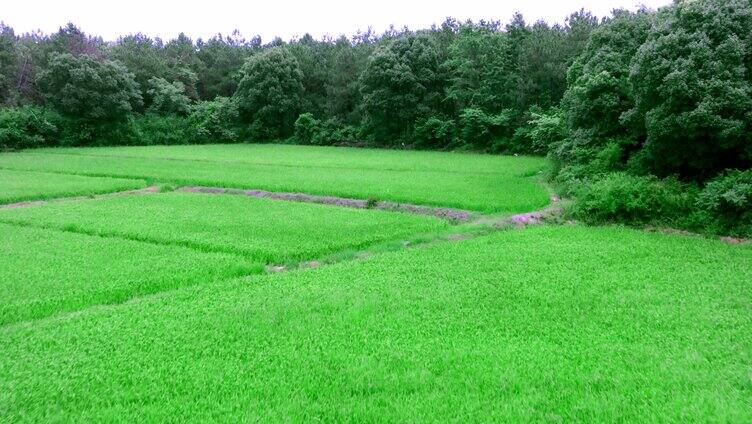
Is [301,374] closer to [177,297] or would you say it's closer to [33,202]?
[177,297]

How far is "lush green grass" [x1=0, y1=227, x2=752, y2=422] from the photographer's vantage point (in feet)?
15.3

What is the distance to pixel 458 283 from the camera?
812 cm

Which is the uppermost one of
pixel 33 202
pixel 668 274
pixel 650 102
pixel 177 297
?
pixel 650 102

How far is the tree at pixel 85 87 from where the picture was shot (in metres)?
38.6

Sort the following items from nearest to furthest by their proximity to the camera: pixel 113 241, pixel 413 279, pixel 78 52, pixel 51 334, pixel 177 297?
pixel 51 334
pixel 177 297
pixel 413 279
pixel 113 241
pixel 78 52

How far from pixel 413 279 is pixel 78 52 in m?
44.2

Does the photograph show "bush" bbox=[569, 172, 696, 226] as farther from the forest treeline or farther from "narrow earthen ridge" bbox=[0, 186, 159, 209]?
"narrow earthen ridge" bbox=[0, 186, 159, 209]

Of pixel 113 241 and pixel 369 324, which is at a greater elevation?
pixel 369 324

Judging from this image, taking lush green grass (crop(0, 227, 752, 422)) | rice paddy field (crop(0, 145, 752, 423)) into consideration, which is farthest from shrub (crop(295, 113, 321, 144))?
lush green grass (crop(0, 227, 752, 422))

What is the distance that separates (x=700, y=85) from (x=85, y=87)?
3814 cm

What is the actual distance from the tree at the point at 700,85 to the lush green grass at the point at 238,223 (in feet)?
17.7

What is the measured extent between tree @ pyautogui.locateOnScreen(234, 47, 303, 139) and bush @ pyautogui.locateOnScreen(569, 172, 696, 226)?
116 ft

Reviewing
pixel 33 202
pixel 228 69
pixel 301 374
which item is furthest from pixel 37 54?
pixel 301 374

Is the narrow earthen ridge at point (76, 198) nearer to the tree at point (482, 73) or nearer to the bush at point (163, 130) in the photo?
the tree at point (482, 73)
